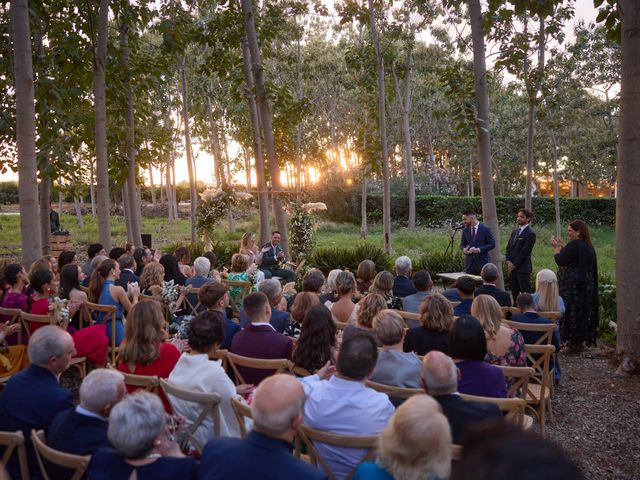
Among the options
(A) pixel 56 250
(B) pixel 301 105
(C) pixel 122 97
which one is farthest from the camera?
(A) pixel 56 250

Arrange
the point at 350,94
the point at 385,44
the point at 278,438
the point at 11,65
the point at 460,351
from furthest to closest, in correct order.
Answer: the point at 350,94, the point at 385,44, the point at 11,65, the point at 460,351, the point at 278,438

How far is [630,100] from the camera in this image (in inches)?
249

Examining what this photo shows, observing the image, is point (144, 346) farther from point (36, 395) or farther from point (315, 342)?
point (315, 342)

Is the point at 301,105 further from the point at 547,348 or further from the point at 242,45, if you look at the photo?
the point at 547,348

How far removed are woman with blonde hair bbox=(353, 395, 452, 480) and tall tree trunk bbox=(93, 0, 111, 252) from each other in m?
9.26

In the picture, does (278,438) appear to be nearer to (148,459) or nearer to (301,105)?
(148,459)

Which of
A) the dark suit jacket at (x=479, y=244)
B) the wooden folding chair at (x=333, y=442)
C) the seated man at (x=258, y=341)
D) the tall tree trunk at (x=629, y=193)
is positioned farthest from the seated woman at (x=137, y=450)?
the dark suit jacket at (x=479, y=244)

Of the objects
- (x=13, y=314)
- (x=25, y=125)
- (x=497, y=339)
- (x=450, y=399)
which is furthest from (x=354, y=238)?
(x=450, y=399)

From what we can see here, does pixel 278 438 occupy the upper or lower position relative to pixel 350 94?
lower

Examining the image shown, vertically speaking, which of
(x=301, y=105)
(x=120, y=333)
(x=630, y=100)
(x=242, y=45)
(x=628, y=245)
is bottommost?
(x=120, y=333)

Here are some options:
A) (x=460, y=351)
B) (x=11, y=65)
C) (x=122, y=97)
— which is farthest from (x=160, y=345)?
(x=122, y=97)

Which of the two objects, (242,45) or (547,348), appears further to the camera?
(242,45)

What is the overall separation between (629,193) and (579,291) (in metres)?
2.04

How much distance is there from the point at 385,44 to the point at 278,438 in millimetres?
15877
